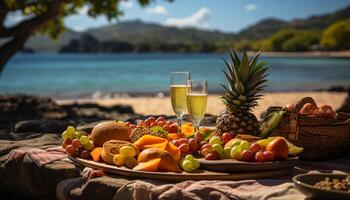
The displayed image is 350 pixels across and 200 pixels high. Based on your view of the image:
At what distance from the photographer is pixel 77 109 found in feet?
60.8

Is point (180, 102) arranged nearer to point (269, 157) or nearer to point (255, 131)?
point (255, 131)

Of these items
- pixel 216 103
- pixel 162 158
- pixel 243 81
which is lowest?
pixel 216 103

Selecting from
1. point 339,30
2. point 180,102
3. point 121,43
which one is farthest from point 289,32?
point 180,102

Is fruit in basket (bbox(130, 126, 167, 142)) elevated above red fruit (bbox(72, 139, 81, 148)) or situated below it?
above

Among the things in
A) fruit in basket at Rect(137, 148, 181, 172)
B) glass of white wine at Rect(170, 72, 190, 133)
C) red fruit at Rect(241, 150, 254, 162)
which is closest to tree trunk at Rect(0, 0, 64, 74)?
glass of white wine at Rect(170, 72, 190, 133)

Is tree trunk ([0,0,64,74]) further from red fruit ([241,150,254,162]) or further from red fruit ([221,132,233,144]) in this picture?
red fruit ([241,150,254,162])

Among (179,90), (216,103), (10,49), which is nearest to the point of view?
(179,90)

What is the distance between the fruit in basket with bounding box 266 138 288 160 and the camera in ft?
10.8

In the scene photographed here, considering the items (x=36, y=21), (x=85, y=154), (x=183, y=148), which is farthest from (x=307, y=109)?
(x=36, y=21)

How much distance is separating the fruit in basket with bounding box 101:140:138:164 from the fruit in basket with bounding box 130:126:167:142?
22 cm

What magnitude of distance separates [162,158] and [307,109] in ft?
4.35

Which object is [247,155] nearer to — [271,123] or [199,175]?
[199,175]

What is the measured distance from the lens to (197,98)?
3980mm

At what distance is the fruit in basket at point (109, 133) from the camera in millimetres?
3826
